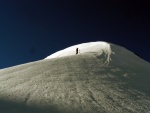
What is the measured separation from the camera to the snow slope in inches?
620

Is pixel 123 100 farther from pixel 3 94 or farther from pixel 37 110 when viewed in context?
pixel 3 94

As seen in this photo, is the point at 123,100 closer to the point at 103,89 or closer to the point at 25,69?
the point at 103,89

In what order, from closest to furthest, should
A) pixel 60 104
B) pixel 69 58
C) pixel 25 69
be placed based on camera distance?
pixel 60 104 < pixel 25 69 < pixel 69 58

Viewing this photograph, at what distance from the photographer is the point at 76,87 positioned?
19.0m

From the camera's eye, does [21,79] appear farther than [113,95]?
Yes

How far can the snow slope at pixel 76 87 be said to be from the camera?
15742 mm

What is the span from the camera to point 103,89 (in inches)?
747

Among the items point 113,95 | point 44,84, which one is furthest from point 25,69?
point 113,95

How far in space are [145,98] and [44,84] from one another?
6342 mm

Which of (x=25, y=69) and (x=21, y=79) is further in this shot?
(x=25, y=69)

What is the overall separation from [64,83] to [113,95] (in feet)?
11.5

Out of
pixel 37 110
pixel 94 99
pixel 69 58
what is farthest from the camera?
pixel 69 58

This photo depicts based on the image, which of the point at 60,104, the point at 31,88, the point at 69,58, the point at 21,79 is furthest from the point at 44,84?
the point at 69,58

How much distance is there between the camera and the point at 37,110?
48.7 feet
